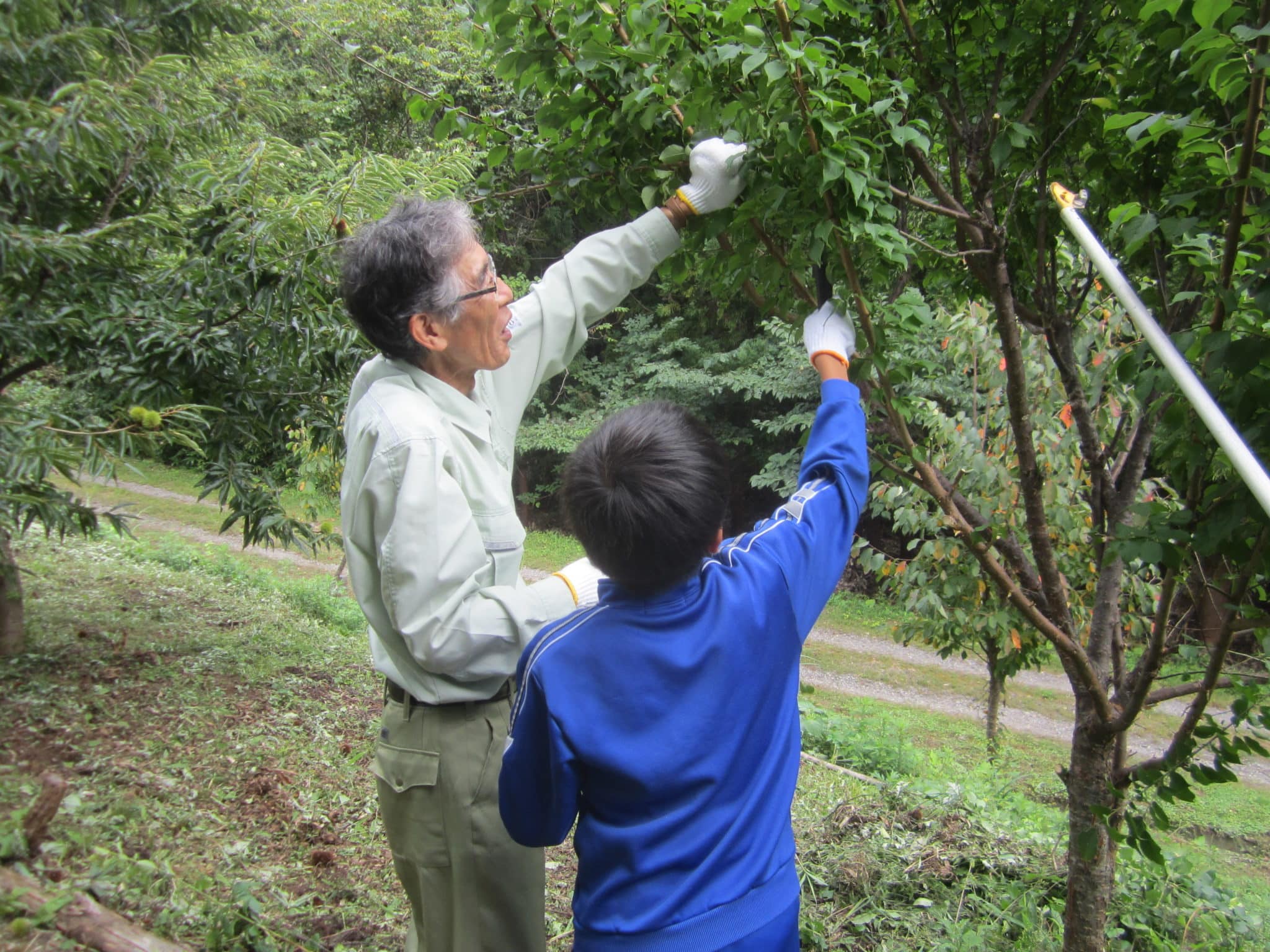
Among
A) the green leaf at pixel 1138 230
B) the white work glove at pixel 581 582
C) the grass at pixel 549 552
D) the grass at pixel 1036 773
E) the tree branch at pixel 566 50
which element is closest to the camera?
the green leaf at pixel 1138 230

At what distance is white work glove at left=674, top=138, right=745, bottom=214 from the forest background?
59 mm

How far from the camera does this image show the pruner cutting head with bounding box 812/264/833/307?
1868 mm

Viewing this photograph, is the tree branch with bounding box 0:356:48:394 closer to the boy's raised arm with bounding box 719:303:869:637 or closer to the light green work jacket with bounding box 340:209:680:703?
the light green work jacket with bounding box 340:209:680:703

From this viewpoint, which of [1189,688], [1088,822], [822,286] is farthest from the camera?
[1088,822]

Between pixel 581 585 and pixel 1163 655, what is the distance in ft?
4.43

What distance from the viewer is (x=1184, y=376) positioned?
4.53 feet

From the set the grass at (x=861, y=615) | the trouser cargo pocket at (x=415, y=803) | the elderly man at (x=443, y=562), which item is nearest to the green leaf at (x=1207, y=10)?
the elderly man at (x=443, y=562)

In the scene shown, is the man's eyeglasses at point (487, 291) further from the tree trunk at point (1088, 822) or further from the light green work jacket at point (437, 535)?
the tree trunk at point (1088, 822)

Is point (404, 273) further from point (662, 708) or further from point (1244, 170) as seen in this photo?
point (1244, 170)

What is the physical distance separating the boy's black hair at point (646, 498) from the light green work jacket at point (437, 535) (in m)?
0.29

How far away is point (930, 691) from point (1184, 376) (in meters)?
10.2

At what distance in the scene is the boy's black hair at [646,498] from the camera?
4.41 ft

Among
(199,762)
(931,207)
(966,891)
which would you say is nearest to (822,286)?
(931,207)

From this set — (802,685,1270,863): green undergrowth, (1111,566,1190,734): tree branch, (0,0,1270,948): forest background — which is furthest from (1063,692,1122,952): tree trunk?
(802,685,1270,863): green undergrowth
